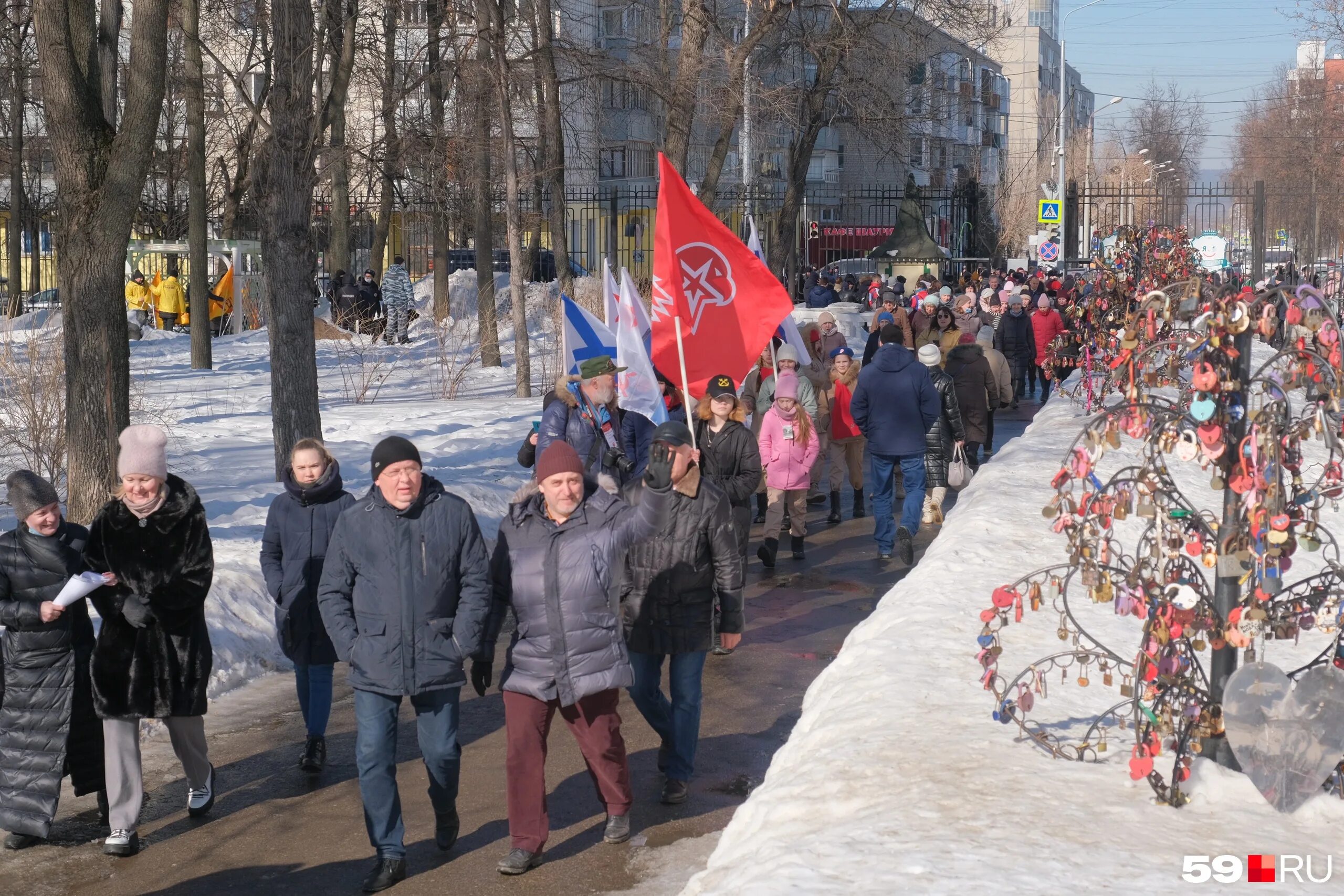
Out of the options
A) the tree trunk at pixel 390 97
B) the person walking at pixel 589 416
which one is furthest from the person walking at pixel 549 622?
the tree trunk at pixel 390 97

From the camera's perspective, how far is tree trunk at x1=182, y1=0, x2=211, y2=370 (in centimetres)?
2334

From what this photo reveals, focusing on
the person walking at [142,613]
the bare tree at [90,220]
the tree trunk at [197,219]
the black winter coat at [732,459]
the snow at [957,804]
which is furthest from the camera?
the tree trunk at [197,219]

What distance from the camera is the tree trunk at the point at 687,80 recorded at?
21922mm

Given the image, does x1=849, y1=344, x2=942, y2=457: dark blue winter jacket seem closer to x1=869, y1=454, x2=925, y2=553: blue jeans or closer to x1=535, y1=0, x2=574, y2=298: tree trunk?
x1=869, y1=454, x2=925, y2=553: blue jeans

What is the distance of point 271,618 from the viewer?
921 centimetres

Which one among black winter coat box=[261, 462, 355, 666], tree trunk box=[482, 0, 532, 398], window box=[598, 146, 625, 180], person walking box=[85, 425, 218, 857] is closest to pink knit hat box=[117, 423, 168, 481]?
person walking box=[85, 425, 218, 857]

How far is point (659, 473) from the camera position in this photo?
6.09m

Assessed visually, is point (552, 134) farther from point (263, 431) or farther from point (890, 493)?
point (890, 493)

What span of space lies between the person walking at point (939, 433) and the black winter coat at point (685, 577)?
19.2 feet

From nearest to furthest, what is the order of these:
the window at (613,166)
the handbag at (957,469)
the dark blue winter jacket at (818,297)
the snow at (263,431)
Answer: the snow at (263,431) < the handbag at (957,469) < the dark blue winter jacket at (818,297) < the window at (613,166)

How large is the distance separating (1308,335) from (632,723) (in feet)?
13.3

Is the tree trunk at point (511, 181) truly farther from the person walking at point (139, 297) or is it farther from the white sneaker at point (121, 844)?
the person walking at point (139, 297)

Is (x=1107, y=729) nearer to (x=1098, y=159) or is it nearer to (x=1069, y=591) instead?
(x=1069, y=591)

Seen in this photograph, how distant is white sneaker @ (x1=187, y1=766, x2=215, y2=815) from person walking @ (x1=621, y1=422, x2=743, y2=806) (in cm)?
183
